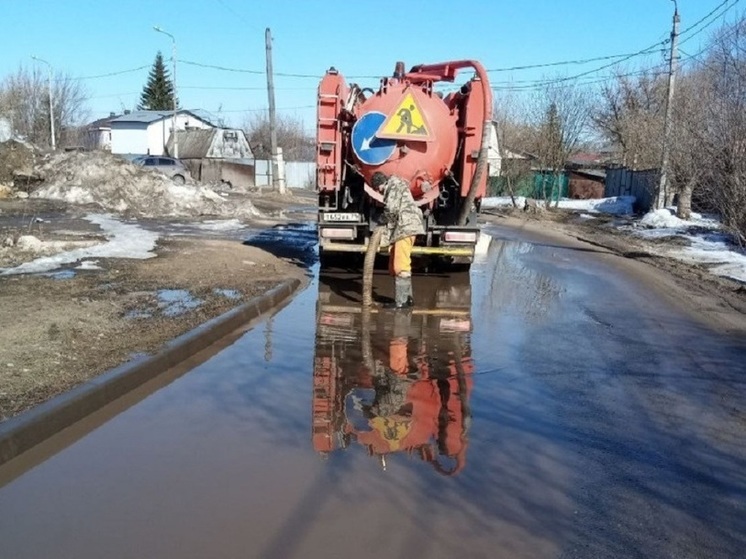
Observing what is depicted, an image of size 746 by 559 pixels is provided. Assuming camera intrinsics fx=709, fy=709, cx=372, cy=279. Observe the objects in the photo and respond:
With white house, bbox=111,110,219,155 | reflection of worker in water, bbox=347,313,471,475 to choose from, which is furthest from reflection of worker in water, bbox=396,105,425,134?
white house, bbox=111,110,219,155

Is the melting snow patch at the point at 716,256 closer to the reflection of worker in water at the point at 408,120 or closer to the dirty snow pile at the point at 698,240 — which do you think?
the dirty snow pile at the point at 698,240

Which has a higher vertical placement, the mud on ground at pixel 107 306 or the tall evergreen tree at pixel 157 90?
the tall evergreen tree at pixel 157 90

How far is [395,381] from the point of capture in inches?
244

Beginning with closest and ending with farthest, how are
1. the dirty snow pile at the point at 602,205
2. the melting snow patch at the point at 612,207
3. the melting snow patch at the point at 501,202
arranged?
the melting snow patch at the point at 612,207 < the dirty snow pile at the point at 602,205 < the melting snow patch at the point at 501,202

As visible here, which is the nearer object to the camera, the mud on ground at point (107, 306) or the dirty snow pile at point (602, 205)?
the mud on ground at point (107, 306)

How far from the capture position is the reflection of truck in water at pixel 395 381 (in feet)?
15.8

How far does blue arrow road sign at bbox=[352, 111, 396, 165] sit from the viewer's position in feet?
34.7

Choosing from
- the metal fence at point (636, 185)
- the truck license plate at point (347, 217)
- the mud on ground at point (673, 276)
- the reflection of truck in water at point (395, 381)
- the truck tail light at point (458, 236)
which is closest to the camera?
the reflection of truck in water at point (395, 381)

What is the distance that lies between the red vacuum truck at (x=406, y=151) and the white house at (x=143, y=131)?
6184 cm

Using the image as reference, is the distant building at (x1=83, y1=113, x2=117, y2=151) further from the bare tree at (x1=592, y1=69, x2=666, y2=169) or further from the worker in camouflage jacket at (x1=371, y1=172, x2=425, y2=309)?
the worker in camouflage jacket at (x1=371, y1=172, x2=425, y2=309)

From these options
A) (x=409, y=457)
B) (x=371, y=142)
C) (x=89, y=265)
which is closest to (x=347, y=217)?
(x=371, y=142)

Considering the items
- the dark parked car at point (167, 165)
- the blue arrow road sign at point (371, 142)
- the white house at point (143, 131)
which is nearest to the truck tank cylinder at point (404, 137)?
the blue arrow road sign at point (371, 142)

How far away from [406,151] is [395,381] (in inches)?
206

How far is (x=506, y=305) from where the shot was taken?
10.1 meters
